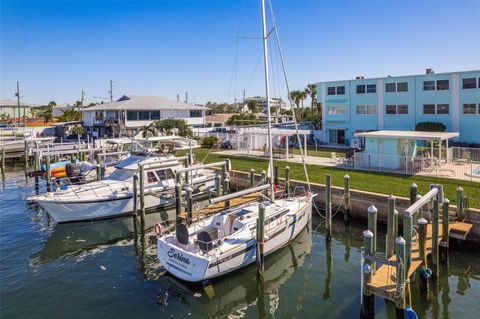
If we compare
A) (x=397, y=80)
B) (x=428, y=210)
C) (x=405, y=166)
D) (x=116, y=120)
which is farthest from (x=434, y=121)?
(x=116, y=120)

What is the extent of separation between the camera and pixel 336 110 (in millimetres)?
42938

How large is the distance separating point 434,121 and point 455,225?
2337 centimetres

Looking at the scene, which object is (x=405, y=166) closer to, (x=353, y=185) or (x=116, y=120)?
(x=353, y=185)

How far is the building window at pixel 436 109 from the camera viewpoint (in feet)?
115

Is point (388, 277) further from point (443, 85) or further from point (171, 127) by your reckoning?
point (171, 127)

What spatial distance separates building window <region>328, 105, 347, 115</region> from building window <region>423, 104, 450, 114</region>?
842cm

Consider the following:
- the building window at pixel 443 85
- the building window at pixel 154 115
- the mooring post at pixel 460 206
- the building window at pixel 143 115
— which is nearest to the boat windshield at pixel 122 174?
Result: the mooring post at pixel 460 206

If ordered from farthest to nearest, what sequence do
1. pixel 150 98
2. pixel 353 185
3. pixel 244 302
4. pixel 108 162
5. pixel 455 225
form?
pixel 150 98
pixel 108 162
pixel 353 185
pixel 455 225
pixel 244 302

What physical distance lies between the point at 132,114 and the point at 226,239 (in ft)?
138

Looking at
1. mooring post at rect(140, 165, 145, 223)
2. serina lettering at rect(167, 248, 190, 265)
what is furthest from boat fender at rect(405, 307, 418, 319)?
mooring post at rect(140, 165, 145, 223)

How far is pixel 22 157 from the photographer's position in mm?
45250

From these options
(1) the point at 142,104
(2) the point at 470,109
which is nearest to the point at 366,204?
(2) the point at 470,109

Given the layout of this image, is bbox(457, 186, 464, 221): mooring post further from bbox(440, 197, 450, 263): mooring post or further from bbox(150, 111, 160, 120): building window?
bbox(150, 111, 160, 120): building window

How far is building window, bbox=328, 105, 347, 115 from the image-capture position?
42.3 meters
